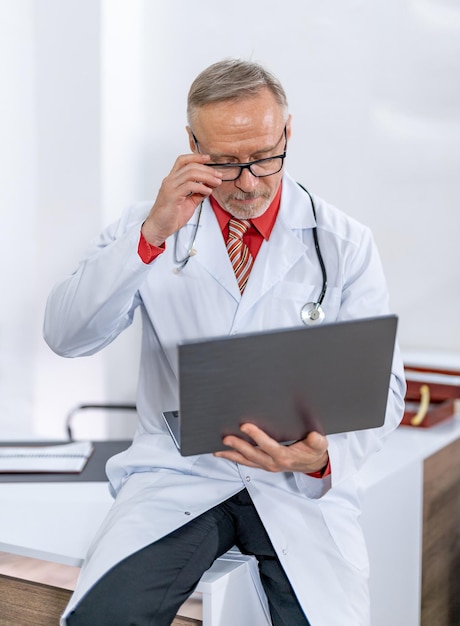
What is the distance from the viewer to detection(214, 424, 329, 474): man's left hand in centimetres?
125

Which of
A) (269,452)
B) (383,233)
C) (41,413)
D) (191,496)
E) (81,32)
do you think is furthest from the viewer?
(41,413)

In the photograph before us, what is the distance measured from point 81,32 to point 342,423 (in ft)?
6.57

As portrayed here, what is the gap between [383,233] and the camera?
2568 millimetres

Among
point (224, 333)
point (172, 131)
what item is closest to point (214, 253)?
point (224, 333)

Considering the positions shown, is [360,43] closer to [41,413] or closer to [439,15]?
[439,15]

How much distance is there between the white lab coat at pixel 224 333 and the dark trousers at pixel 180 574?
0.03 m

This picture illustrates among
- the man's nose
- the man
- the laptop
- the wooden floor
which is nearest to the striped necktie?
the man

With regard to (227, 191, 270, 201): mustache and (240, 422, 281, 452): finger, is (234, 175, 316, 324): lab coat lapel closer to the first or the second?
(227, 191, 270, 201): mustache

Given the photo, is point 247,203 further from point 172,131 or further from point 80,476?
point 172,131

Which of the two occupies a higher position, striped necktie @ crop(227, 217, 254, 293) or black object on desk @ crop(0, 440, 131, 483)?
striped necktie @ crop(227, 217, 254, 293)

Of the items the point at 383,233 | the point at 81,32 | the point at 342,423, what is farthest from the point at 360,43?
the point at 342,423

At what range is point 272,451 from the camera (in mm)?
1271

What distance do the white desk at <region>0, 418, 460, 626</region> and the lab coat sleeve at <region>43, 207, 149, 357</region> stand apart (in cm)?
36

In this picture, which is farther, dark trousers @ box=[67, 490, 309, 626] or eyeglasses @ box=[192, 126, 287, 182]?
eyeglasses @ box=[192, 126, 287, 182]
